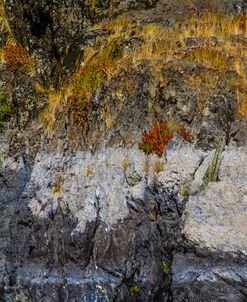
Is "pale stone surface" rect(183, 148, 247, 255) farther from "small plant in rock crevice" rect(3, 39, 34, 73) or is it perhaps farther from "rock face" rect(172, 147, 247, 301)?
"small plant in rock crevice" rect(3, 39, 34, 73)

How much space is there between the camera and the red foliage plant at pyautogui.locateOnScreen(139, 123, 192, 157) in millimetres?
14203

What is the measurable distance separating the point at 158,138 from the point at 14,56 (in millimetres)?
8974

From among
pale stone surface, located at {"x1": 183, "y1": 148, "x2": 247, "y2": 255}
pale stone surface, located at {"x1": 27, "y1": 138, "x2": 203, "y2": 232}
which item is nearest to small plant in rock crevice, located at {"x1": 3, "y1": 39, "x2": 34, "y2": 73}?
pale stone surface, located at {"x1": 27, "y1": 138, "x2": 203, "y2": 232}

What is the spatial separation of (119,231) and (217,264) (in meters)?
3.43

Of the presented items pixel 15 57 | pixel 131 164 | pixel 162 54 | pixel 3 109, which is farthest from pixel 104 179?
pixel 15 57

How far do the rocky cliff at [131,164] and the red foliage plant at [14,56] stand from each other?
0.09 meters

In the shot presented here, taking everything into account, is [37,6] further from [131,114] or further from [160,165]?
[160,165]

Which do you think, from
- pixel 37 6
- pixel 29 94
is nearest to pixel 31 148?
pixel 29 94

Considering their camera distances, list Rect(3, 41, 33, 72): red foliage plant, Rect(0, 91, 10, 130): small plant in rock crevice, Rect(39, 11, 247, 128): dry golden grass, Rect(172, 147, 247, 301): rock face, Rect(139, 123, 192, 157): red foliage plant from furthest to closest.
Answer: Rect(3, 41, 33, 72): red foliage plant
Rect(0, 91, 10, 130): small plant in rock crevice
Rect(39, 11, 247, 128): dry golden grass
Rect(139, 123, 192, 157): red foliage plant
Rect(172, 147, 247, 301): rock face

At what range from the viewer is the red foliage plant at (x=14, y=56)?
1914 cm

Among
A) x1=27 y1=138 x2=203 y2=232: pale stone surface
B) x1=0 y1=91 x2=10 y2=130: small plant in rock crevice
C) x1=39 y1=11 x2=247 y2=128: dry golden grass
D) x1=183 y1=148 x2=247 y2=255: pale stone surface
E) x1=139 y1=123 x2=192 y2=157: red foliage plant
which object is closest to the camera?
x1=183 y1=148 x2=247 y2=255: pale stone surface

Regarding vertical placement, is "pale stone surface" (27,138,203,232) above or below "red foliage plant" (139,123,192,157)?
below

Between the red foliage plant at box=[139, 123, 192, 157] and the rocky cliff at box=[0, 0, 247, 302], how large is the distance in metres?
0.05

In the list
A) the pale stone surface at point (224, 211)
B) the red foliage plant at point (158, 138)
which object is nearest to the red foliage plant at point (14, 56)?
→ the red foliage plant at point (158, 138)
